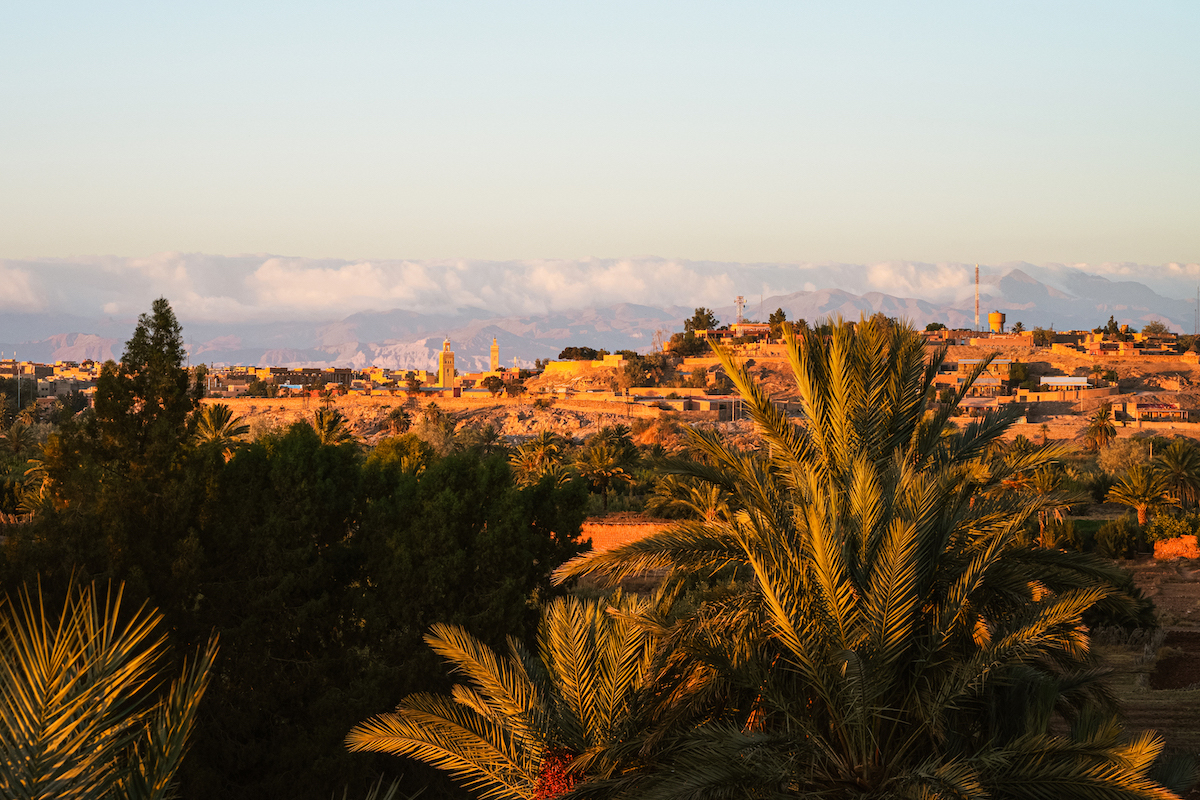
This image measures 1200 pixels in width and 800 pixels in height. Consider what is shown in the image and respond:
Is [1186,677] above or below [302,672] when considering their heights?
below

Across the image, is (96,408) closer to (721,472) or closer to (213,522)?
(213,522)

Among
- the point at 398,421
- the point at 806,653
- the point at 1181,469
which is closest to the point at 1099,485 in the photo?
the point at 1181,469

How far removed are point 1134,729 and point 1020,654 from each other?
401 inches

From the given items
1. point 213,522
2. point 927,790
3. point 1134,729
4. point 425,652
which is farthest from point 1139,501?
point 927,790

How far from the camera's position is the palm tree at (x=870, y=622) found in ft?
22.4

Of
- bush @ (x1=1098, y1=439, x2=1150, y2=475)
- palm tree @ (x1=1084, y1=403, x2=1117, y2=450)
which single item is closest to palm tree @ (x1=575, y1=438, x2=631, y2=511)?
bush @ (x1=1098, y1=439, x2=1150, y2=475)

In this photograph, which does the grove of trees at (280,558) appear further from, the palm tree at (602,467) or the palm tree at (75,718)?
the palm tree at (602,467)

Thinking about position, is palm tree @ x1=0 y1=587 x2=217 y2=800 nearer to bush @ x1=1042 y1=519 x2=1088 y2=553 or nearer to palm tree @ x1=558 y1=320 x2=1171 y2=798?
palm tree @ x1=558 y1=320 x2=1171 y2=798

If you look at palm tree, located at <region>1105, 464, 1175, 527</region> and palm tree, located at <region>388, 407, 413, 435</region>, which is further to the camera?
palm tree, located at <region>388, 407, 413, 435</region>

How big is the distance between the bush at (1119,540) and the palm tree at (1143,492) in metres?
1.38

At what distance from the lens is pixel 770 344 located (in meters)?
95.9

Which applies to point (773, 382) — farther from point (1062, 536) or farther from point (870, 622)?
point (870, 622)

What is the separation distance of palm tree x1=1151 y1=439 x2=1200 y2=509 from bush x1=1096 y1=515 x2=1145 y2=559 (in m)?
4.40

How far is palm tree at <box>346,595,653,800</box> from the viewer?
336 inches
